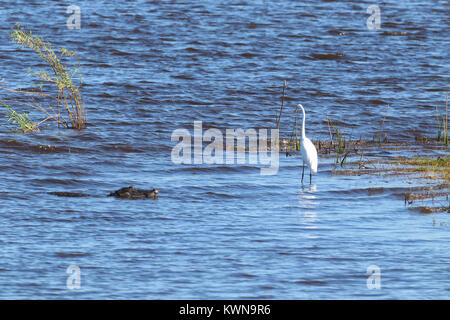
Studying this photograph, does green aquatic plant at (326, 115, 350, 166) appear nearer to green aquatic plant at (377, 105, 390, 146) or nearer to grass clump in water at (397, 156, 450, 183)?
green aquatic plant at (377, 105, 390, 146)

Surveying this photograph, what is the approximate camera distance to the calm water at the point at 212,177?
7.53 meters

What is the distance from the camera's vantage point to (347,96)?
60.5ft

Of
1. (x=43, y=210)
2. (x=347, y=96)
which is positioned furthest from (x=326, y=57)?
(x=43, y=210)

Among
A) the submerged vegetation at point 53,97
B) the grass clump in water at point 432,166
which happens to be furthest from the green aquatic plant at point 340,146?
the submerged vegetation at point 53,97

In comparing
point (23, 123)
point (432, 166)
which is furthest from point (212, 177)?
point (23, 123)

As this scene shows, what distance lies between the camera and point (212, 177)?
1184cm

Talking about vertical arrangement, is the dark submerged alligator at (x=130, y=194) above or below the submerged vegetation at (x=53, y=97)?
below

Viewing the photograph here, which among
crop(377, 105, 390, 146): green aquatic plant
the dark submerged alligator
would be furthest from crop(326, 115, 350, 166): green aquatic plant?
the dark submerged alligator

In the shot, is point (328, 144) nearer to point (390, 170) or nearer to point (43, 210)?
point (390, 170)

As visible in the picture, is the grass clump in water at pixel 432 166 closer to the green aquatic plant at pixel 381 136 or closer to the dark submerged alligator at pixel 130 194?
the green aquatic plant at pixel 381 136

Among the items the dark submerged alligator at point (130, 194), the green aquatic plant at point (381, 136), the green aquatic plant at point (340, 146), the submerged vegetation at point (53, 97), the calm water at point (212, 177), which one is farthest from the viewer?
the green aquatic plant at point (381, 136)

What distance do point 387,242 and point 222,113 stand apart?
844 cm

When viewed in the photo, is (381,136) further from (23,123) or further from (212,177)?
(23,123)

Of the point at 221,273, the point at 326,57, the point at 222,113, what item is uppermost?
the point at 326,57
